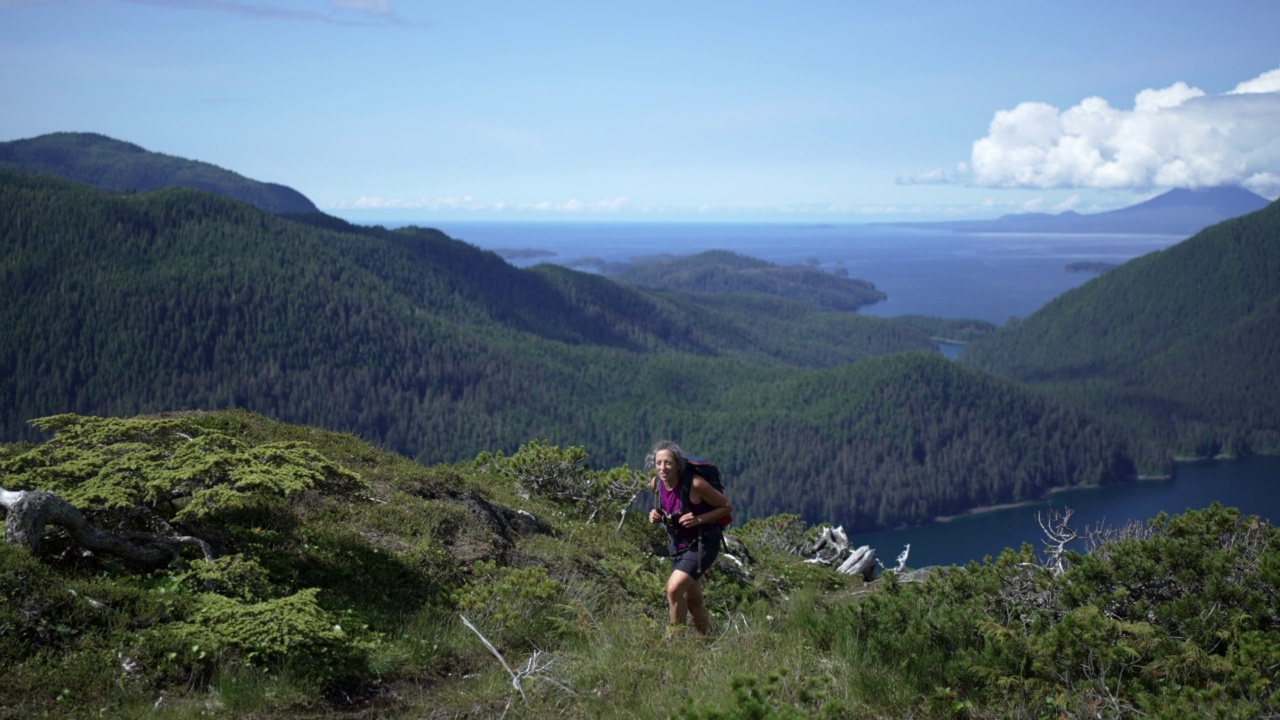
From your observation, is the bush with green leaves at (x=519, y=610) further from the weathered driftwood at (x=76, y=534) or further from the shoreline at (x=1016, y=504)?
the shoreline at (x=1016, y=504)

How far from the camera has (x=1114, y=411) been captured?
17700 centimetres

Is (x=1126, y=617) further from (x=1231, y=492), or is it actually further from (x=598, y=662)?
(x=1231, y=492)

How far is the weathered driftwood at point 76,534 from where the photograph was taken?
24.3ft

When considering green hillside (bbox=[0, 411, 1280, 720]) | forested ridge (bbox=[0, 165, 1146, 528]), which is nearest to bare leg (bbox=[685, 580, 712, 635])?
green hillside (bbox=[0, 411, 1280, 720])

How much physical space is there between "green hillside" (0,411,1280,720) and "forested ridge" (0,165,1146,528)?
12084 cm

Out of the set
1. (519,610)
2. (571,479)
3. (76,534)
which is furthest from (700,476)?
(571,479)

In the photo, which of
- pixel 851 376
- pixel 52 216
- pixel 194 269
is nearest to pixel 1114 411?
pixel 851 376

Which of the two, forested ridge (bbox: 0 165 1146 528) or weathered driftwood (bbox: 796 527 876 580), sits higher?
weathered driftwood (bbox: 796 527 876 580)

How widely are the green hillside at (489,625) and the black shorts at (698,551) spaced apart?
67cm

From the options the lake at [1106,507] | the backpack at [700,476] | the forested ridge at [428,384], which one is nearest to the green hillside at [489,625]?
the backpack at [700,476]

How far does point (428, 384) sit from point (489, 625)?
167064 mm

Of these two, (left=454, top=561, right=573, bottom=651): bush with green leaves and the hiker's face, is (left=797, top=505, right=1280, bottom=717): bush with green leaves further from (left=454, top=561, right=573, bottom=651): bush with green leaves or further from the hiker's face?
(left=454, top=561, right=573, bottom=651): bush with green leaves

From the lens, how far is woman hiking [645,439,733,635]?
818 cm

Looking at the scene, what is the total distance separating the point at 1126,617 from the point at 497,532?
8.03 metres
